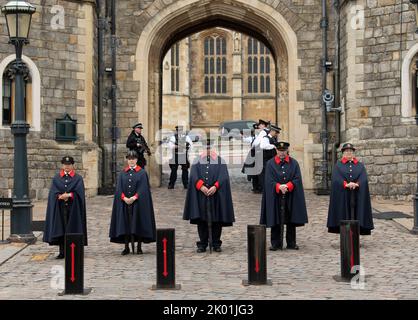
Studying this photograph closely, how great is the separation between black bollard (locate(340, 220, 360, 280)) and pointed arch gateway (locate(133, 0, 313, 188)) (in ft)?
37.2

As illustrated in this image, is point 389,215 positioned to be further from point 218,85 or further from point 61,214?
point 218,85

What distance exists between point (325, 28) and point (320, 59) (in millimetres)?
772

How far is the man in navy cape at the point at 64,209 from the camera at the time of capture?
11.4 metres

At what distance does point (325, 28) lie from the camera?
20.3 metres

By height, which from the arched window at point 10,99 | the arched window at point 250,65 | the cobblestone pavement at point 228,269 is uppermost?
the arched window at point 250,65

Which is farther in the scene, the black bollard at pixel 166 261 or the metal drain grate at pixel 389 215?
the metal drain grate at pixel 389 215

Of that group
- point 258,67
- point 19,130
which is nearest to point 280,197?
point 19,130

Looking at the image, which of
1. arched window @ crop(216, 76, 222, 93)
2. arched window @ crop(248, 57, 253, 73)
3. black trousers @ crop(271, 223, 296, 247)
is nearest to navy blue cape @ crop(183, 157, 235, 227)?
black trousers @ crop(271, 223, 296, 247)

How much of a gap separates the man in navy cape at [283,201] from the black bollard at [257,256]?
8.97 feet

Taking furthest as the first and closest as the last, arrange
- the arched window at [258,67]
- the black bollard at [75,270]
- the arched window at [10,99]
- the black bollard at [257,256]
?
the arched window at [258,67] < the arched window at [10,99] < the black bollard at [257,256] < the black bollard at [75,270]

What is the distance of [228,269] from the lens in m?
10.1

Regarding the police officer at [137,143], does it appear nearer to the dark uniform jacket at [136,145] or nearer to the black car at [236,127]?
the dark uniform jacket at [136,145]

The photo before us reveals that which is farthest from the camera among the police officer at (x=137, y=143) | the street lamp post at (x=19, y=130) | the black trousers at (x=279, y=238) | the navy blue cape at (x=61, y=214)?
the police officer at (x=137, y=143)

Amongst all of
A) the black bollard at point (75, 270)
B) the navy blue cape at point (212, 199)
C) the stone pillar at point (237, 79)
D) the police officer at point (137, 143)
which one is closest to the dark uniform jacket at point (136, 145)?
the police officer at point (137, 143)
